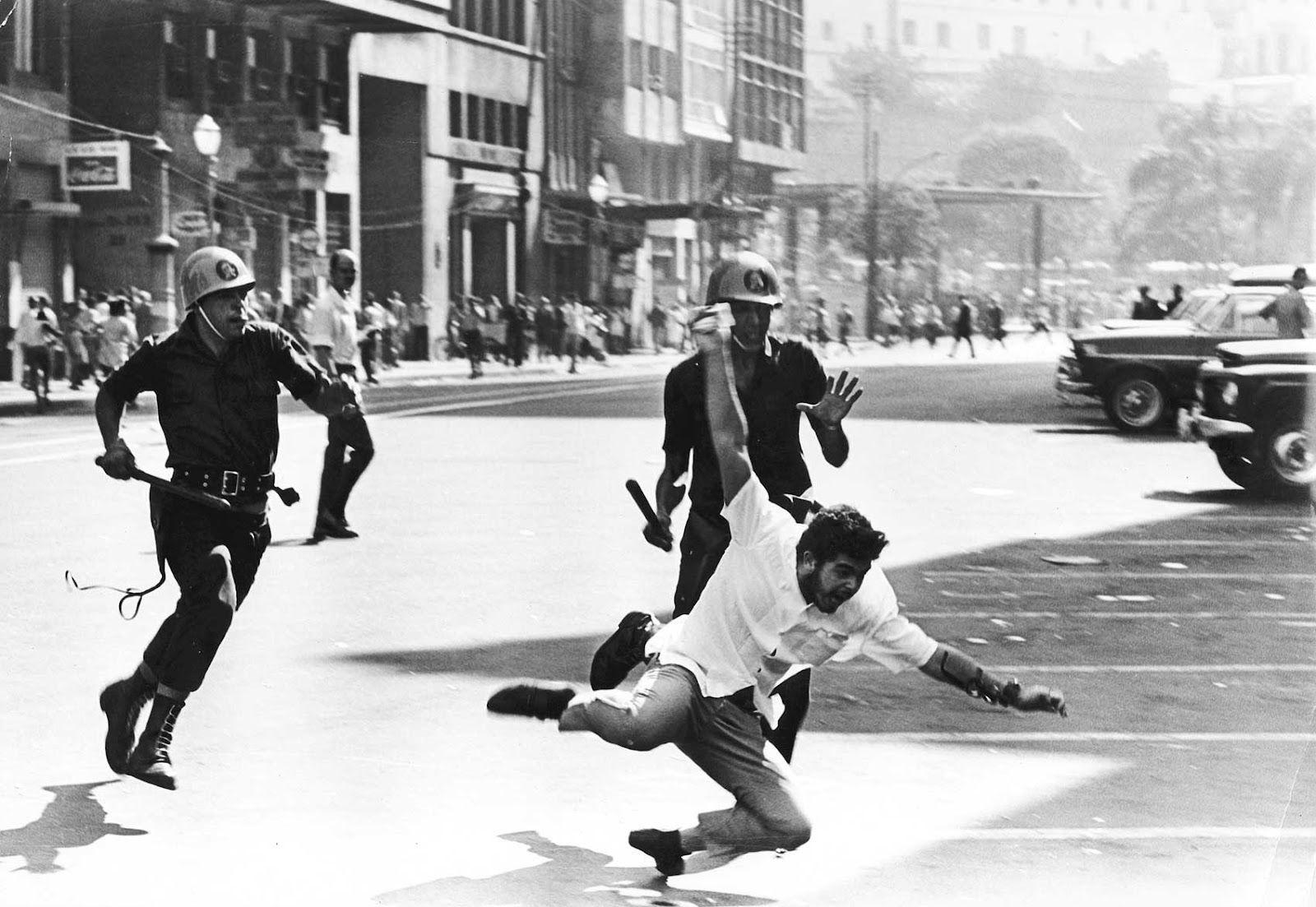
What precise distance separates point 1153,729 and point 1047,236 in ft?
6.42

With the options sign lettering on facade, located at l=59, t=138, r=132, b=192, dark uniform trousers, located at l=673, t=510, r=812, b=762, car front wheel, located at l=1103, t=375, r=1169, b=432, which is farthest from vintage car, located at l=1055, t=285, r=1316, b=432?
sign lettering on facade, located at l=59, t=138, r=132, b=192

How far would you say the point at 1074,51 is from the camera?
8.16m

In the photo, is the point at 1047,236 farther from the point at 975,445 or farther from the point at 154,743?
the point at 975,445

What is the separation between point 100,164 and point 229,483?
9.16m

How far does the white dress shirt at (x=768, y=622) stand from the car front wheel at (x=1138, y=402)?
13772mm

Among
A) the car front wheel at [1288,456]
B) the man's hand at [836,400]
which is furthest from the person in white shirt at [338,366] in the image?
the car front wheel at [1288,456]

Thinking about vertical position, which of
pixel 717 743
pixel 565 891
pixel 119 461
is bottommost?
pixel 565 891

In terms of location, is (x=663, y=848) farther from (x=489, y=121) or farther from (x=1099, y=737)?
(x=489, y=121)

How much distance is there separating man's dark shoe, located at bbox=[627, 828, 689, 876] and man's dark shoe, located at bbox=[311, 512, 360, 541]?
680 cm

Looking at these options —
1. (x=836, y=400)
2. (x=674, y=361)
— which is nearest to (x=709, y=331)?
(x=836, y=400)

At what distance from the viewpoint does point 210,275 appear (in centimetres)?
633

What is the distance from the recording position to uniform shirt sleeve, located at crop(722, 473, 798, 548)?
5223 mm

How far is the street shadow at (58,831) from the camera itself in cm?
537

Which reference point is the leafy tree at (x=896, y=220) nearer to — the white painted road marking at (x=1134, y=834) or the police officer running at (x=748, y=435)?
the police officer running at (x=748, y=435)
